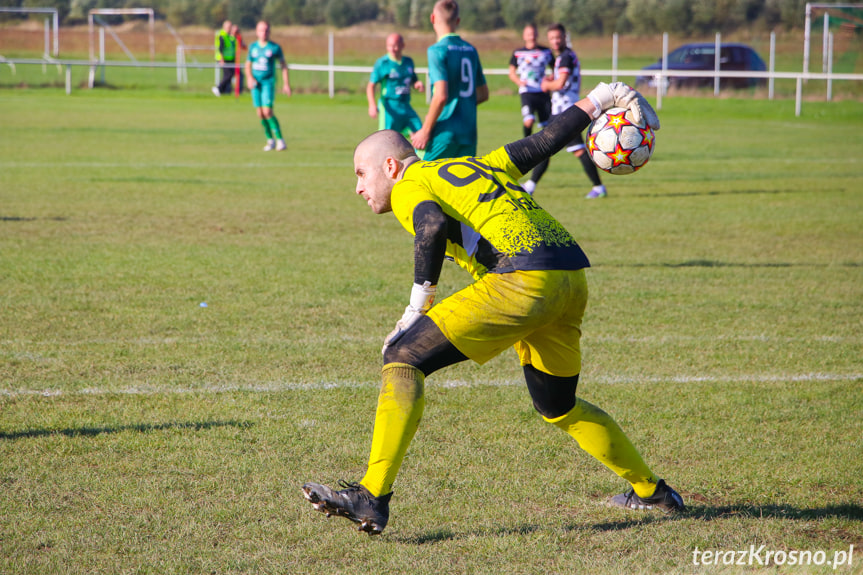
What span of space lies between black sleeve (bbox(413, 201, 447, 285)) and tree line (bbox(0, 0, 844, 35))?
4981 cm

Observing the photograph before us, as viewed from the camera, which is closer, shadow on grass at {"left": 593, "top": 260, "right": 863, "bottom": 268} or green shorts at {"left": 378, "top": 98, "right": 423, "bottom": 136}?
shadow on grass at {"left": 593, "top": 260, "right": 863, "bottom": 268}

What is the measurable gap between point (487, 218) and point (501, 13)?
5698 centimetres

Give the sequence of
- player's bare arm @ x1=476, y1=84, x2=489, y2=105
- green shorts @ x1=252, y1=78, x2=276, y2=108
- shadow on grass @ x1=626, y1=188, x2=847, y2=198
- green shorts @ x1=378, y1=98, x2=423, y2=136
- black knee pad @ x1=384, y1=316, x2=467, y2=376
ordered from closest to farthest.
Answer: black knee pad @ x1=384, y1=316, x2=467, y2=376
player's bare arm @ x1=476, y1=84, x2=489, y2=105
shadow on grass @ x1=626, y1=188, x2=847, y2=198
green shorts @ x1=378, y1=98, x2=423, y2=136
green shorts @ x1=252, y1=78, x2=276, y2=108

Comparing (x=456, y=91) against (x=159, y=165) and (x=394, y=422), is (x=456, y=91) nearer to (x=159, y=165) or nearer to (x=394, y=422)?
(x=394, y=422)

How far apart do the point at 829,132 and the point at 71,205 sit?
754 inches

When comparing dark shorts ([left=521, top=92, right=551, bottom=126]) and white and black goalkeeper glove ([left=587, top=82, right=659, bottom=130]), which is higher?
dark shorts ([left=521, top=92, right=551, bottom=126])

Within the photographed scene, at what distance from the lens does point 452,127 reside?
Answer: 8.39m

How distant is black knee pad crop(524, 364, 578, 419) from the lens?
3.71 meters

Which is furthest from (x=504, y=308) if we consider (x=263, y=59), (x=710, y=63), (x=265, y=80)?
(x=710, y=63)

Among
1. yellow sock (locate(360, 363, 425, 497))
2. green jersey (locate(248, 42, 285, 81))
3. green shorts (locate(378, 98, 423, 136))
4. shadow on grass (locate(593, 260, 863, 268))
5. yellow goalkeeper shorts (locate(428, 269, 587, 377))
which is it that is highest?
green jersey (locate(248, 42, 285, 81))

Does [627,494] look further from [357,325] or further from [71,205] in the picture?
[71,205]

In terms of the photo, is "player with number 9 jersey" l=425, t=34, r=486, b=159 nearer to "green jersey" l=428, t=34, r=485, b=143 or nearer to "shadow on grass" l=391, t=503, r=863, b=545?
"green jersey" l=428, t=34, r=485, b=143

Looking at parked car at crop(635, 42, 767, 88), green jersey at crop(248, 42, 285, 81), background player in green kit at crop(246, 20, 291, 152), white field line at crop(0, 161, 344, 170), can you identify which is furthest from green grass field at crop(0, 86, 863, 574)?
parked car at crop(635, 42, 767, 88)

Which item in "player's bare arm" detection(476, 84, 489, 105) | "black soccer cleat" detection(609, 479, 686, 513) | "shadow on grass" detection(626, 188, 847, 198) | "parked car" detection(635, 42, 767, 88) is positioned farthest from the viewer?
"parked car" detection(635, 42, 767, 88)
